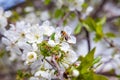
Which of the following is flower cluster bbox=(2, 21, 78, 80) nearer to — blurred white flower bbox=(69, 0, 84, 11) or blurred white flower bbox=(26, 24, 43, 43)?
blurred white flower bbox=(26, 24, 43, 43)

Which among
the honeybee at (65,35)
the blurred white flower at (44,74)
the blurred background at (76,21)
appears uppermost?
the blurred background at (76,21)

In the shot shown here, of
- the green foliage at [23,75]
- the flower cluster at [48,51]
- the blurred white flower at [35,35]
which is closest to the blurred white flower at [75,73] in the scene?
the flower cluster at [48,51]

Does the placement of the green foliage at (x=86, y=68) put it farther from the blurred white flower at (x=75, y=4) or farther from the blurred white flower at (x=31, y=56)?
the blurred white flower at (x=75, y=4)

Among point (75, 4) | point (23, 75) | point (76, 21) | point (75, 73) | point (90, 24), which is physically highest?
point (76, 21)

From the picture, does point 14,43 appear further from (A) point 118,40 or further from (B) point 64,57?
(A) point 118,40

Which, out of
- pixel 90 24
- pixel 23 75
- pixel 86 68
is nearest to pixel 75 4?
pixel 90 24

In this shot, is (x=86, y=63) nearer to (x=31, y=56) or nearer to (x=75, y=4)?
(x=31, y=56)

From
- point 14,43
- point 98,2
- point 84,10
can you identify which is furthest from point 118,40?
point 14,43

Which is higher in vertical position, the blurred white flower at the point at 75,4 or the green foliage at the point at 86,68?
the blurred white flower at the point at 75,4

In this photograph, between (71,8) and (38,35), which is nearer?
(38,35)

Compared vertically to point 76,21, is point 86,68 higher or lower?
lower

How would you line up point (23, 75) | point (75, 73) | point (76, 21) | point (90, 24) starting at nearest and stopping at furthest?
point (75, 73) → point (23, 75) → point (90, 24) → point (76, 21)
